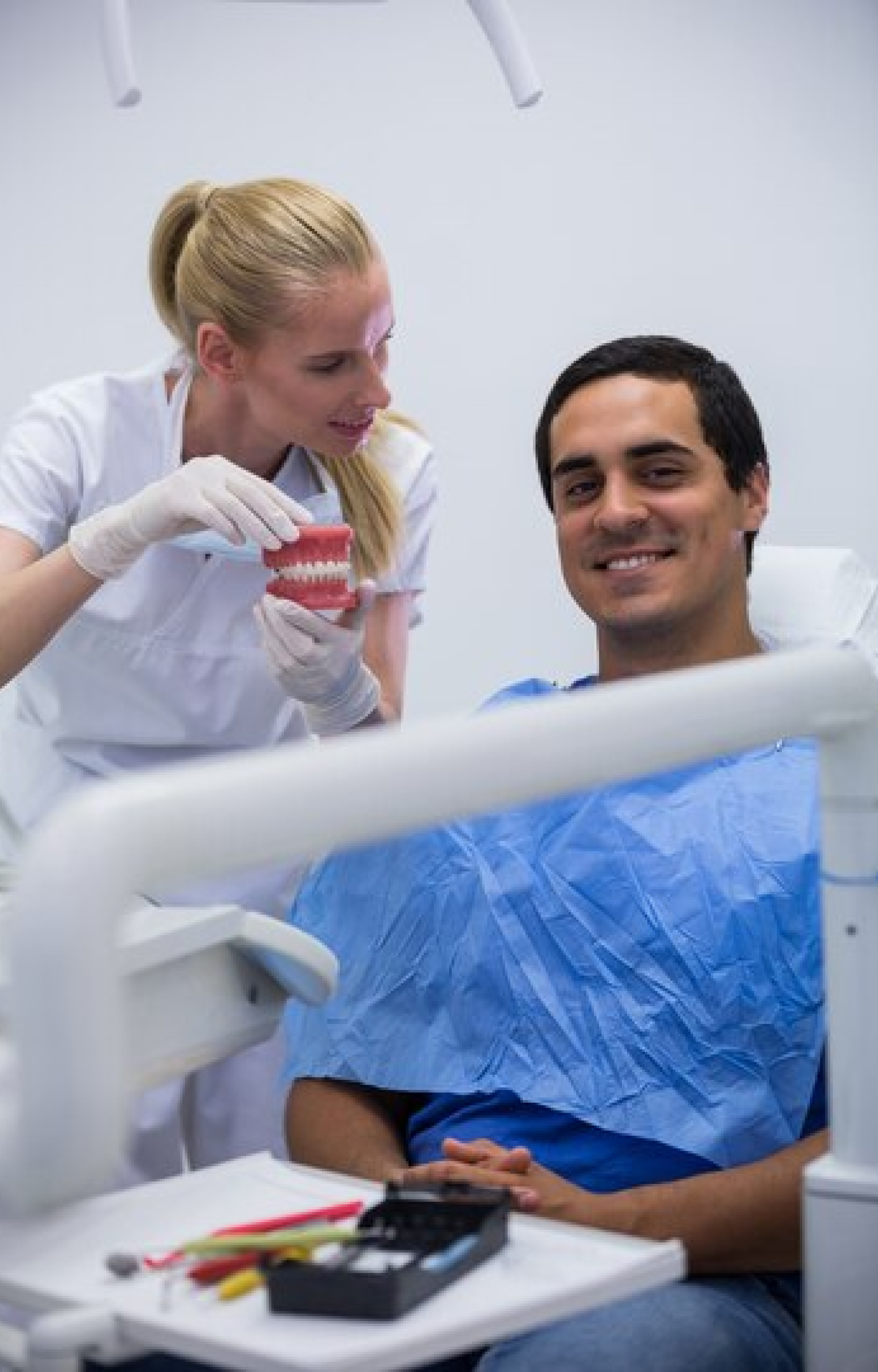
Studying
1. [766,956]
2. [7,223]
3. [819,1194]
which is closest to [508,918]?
[766,956]

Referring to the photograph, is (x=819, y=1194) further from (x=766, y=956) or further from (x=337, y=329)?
(x=337, y=329)

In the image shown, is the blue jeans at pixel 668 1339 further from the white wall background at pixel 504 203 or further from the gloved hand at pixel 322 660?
the white wall background at pixel 504 203

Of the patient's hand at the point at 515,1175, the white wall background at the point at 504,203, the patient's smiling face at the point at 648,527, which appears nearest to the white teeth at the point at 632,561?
the patient's smiling face at the point at 648,527

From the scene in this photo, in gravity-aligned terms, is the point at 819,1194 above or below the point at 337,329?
below

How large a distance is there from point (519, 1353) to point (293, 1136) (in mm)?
377

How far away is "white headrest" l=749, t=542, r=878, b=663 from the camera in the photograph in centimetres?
241

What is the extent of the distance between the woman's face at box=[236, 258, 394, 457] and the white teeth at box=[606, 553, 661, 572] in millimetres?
318

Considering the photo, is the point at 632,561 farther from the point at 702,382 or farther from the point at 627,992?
the point at 627,992

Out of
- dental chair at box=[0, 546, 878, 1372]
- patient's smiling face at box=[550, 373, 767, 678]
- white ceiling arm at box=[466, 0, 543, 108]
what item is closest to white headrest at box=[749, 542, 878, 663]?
patient's smiling face at box=[550, 373, 767, 678]

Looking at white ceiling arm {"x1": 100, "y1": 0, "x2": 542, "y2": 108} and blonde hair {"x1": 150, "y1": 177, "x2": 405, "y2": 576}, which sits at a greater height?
white ceiling arm {"x1": 100, "y1": 0, "x2": 542, "y2": 108}

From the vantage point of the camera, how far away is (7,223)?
11.2ft

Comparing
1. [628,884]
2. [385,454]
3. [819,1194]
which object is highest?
[385,454]

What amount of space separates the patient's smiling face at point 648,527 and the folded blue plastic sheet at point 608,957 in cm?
16

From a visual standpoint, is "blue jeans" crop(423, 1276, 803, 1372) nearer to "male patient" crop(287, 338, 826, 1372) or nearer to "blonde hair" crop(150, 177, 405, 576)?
"male patient" crop(287, 338, 826, 1372)
